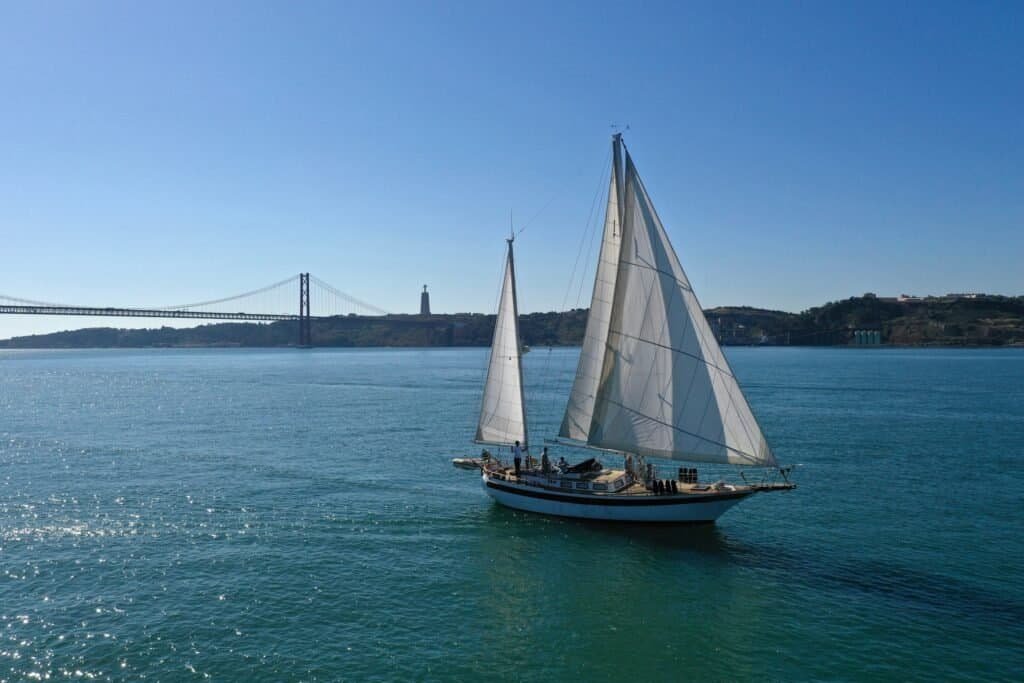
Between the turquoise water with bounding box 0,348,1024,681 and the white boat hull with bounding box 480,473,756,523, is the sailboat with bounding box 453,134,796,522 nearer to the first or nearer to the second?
the white boat hull with bounding box 480,473,756,523

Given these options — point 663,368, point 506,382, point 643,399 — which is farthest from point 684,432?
point 506,382

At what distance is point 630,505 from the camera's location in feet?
89.0

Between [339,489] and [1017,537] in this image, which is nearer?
[1017,537]

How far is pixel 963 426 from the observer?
5262cm

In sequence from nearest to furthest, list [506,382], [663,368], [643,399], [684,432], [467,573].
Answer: [467,573] < [684,432] < [663,368] < [643,399] < [506,382]

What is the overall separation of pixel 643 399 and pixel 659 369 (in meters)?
1.35

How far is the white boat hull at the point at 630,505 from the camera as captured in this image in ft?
87.2

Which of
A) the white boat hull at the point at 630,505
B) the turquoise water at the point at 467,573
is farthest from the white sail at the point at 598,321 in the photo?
the turquoise water at the point at 467,573

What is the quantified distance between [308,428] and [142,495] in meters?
22.7

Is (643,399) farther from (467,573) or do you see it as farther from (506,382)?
(467,573)

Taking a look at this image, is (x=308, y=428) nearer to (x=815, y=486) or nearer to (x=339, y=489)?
(x=339, y=489)

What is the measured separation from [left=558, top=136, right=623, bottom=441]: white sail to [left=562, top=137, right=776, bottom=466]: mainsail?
117 millimetres

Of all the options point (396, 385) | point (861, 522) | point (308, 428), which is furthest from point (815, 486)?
point (396, 385)

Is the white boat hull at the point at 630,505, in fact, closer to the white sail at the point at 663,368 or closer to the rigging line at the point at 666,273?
the white sail at the point at 663,368
